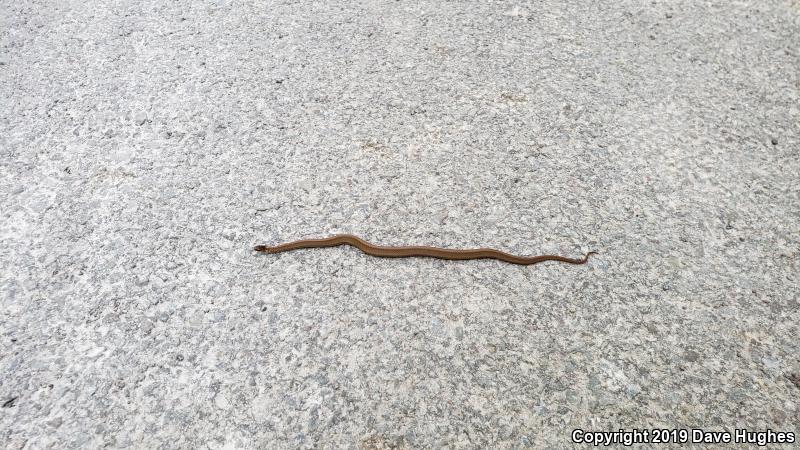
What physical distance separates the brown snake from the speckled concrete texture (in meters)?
0.04

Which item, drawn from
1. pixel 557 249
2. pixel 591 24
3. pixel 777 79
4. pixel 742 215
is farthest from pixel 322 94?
pixel 777 79

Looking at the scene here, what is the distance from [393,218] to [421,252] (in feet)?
0.91

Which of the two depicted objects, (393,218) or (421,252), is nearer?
(421,252)

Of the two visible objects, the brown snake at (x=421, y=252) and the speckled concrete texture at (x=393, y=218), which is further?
the brown snake at (x=421, y=252)

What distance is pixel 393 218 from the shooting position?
9.36 ft

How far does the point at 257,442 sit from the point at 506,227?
151 cm

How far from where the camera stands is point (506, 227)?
2803 millimetres

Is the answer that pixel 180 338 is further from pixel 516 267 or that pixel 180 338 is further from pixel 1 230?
pixel 516 267

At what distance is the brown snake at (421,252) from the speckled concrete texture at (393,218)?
0.04m

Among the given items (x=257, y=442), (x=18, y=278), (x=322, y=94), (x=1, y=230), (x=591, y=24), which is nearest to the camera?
(x=257, y=442)

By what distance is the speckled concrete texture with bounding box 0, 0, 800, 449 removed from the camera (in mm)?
2189

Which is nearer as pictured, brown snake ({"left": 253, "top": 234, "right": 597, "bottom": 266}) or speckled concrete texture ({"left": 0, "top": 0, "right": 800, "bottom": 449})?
speckled concrete texture ({"left": 0, "top": 0, "right": 800, "bottom": 449})

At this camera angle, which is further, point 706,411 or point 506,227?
point 506,227

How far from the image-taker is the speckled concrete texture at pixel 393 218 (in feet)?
7.18
